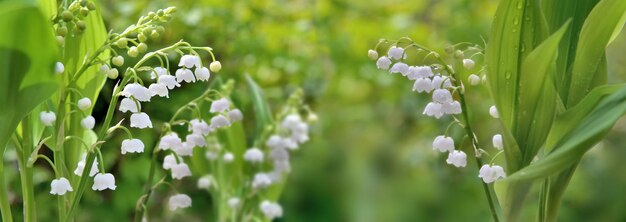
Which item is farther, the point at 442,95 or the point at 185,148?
the point at 185,148

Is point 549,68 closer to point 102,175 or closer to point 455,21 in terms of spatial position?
point 102,175

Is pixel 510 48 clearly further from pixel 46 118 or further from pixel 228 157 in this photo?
pixel 228 157

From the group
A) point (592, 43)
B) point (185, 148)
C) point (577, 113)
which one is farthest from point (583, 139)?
point (185, 148)

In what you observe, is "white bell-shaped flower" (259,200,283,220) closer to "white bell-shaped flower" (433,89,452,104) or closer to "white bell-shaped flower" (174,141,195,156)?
"white bell-shaped flower" (174,141,195,156)

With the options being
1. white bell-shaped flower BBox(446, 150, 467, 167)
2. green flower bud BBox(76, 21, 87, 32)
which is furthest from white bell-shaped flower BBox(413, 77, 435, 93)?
green flower bud BBox(76, 21, 87, 32)

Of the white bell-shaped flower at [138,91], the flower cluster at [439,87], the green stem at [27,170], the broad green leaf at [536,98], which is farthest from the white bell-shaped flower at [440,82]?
the green stem at [27,170]

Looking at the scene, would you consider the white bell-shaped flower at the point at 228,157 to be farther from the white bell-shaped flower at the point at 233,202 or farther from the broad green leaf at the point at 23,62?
the broad green leaf at the point at 23,62

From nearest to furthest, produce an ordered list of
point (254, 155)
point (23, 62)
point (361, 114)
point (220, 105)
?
point (23, 62)
point (220, 105)
point (254, 155)
point (361, 114)

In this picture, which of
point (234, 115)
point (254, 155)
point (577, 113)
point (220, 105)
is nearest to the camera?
point (577, 113)
